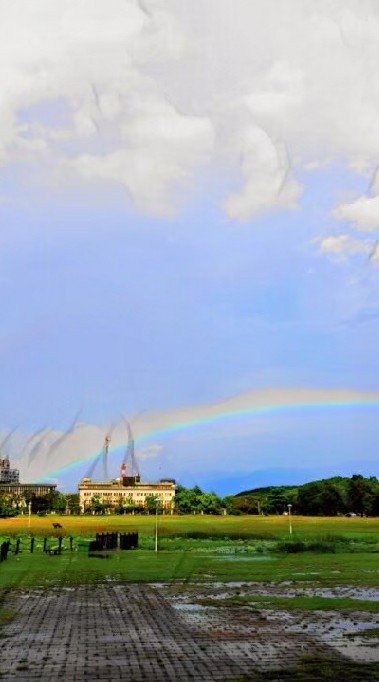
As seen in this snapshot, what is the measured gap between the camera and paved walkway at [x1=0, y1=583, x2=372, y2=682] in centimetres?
1527

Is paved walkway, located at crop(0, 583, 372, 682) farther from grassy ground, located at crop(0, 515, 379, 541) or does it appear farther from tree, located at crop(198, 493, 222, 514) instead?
tree, located at crop(198, 493, 222, 514)

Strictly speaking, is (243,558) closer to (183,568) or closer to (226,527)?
(183,568)

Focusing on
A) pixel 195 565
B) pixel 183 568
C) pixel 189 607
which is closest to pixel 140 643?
pixel 189 607

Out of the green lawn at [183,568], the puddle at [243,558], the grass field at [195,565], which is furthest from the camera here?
the puddle at [243,558]

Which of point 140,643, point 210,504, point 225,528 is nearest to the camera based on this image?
point 140,643

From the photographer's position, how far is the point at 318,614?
23.2m


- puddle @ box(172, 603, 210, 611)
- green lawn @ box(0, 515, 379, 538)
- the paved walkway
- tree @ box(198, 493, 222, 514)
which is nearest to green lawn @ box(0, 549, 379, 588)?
puddle @ box(172, 603, 210, 611)

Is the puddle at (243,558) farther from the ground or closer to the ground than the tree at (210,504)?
closer to the ground

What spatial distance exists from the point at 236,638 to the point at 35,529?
82.9 meters

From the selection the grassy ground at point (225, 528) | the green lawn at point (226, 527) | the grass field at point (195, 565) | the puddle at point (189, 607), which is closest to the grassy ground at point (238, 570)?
the grass field at point (195, 565)

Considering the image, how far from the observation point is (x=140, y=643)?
Answer: 18625 millimetres

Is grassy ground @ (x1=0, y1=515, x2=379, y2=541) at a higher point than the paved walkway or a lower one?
higher

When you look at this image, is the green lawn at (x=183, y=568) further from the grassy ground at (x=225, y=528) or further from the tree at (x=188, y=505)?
the tree at (x=188, y=505)

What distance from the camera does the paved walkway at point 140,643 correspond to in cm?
1527
